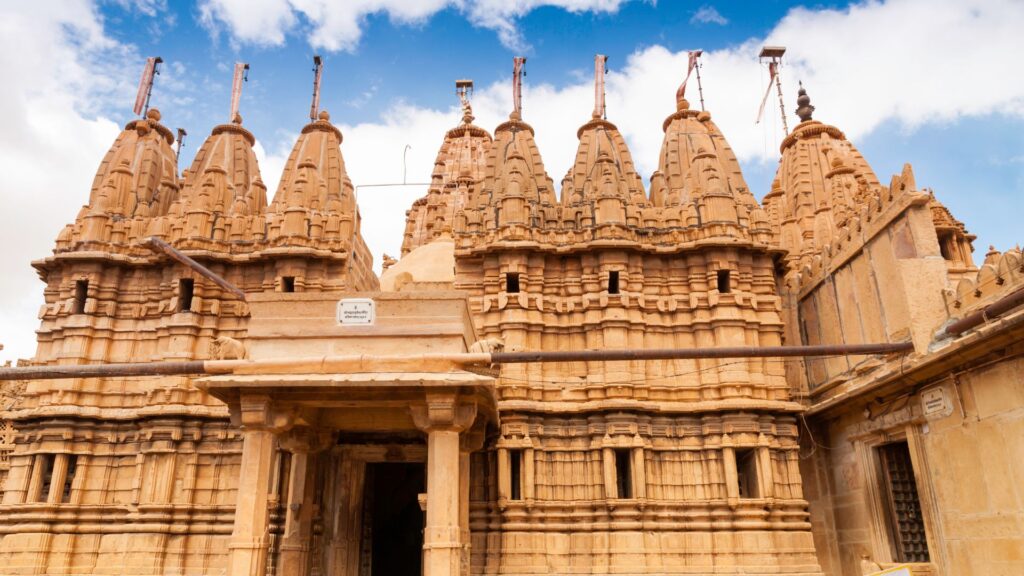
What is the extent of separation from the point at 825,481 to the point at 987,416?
218 inches

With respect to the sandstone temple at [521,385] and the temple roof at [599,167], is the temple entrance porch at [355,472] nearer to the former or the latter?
the sandstone temple at [521,385]

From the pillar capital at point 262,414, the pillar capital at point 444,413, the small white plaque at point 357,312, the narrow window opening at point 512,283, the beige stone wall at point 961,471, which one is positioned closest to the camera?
the beige stone wall at point 961,471

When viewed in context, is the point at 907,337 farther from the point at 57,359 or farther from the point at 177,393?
the point at 57,359

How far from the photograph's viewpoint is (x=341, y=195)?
19.5 m

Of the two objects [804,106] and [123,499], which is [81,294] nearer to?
[123,499]

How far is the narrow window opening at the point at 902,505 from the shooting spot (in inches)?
507

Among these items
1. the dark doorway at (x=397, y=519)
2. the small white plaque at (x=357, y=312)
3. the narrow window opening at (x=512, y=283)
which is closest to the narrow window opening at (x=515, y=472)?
the dark doorway at (x=397, y=519)

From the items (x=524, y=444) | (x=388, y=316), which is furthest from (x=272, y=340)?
(x=524, y=444)

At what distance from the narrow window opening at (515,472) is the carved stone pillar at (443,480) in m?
4.24

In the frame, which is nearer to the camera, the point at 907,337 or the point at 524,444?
the point at 907,337

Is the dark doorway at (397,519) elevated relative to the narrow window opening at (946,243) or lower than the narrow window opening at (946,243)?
lower

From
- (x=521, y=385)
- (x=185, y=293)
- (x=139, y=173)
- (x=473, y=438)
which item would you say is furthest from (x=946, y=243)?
(x=139, y=173)

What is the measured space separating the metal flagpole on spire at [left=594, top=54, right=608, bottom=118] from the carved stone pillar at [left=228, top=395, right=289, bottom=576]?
12.6 metres

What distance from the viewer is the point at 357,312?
11406 mm
